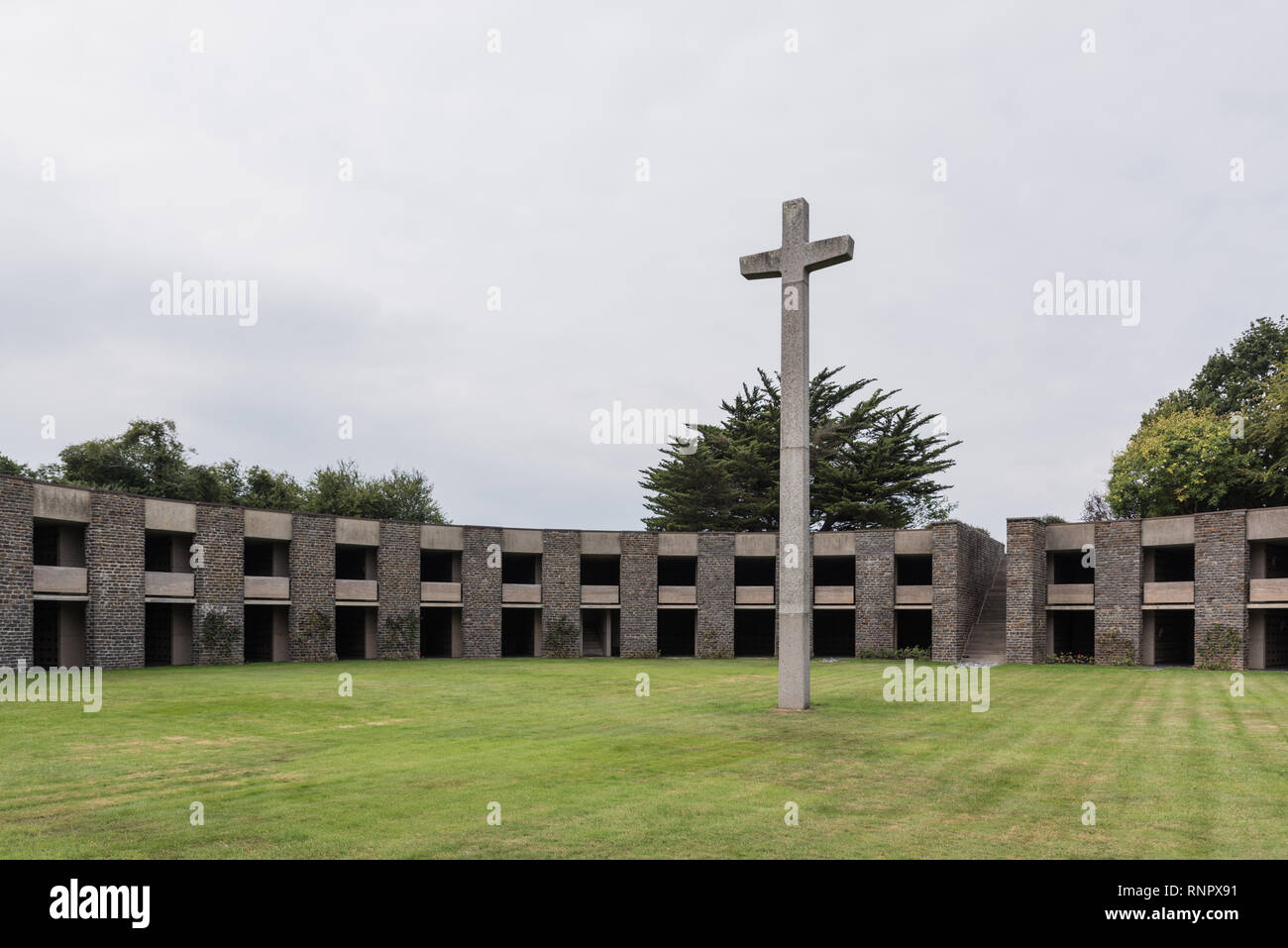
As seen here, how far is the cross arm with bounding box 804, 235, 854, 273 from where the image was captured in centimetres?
2027

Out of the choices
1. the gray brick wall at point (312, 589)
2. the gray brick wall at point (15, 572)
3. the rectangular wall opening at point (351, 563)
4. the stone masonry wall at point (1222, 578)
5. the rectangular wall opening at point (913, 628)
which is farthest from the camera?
the rectangular wall opening at point (913, 628)

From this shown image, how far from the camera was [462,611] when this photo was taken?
42.2 metres

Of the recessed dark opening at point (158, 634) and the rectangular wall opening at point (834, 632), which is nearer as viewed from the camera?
the recessed dark opening at point (158, 634)

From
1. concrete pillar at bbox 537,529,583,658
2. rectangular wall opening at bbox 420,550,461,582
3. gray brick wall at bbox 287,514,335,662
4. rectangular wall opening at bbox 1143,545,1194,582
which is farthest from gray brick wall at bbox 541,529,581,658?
rectangular wall opening at bbox 1143,545,1194,582

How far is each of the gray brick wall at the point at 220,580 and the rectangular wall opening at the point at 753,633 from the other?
24.8 metres

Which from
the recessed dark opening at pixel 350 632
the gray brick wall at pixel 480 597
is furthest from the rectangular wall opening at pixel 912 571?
the recessed dark opening at pixel 350 632

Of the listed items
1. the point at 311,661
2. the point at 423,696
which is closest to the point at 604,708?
the point at 423,696

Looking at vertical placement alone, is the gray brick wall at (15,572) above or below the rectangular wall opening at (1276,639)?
above

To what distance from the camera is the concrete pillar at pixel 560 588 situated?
4334cm

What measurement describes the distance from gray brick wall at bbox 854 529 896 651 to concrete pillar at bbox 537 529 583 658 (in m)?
13.2

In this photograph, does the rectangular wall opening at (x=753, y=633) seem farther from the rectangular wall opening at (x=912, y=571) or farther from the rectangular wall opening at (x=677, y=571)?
the rectangular wall opening at (x=912, y=571)

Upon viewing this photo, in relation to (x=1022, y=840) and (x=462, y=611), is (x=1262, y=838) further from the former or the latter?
(x=462, y=611)

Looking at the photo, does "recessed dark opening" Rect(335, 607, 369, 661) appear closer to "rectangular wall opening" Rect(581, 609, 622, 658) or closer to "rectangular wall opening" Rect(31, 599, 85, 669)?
"rectangular wall opening" Rect(581, 609, 622, 658)
